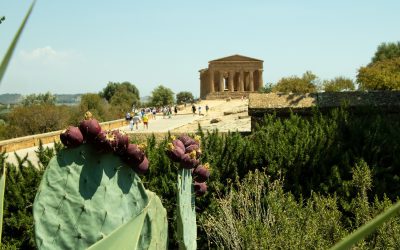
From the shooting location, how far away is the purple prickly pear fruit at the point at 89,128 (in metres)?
2.61

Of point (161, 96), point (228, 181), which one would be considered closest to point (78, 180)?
point (228, 181)

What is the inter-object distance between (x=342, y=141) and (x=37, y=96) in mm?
86887

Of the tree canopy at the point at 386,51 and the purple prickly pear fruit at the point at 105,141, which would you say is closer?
the purple prickly pear fruit at the point at 105,141

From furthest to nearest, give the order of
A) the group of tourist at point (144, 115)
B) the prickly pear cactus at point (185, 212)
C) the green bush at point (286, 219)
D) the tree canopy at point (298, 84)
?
the tree canopy at point (298, 84) → the group of tourist at point (144, 115) → the green bush at point (286, 219) → the prickly pear cactus at point (185, 212)

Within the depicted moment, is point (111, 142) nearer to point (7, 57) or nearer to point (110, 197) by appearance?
point (110, 197)

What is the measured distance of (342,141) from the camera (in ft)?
20.9

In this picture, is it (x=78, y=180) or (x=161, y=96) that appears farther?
(x=161, y=96)

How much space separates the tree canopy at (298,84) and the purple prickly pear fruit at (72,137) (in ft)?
132

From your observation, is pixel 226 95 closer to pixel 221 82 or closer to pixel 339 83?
pixel 221 82

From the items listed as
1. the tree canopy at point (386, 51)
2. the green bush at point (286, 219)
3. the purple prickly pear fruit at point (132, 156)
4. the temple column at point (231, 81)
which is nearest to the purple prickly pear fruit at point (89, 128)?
the purple prickly pear fruit at point (132, 156)

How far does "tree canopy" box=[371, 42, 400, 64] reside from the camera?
63.1m

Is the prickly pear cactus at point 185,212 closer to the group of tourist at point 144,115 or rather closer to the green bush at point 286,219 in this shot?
the green bush at point 286,219

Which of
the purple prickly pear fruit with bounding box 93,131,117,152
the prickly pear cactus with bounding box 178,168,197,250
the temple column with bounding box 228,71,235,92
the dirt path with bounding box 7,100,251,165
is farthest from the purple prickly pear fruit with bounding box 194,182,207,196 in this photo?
the temple column with bounding box 228,71,235,92

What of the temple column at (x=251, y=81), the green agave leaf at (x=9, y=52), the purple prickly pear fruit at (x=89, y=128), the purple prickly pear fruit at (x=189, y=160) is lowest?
the purple prickly pear fruit at (x=189, y=160)
